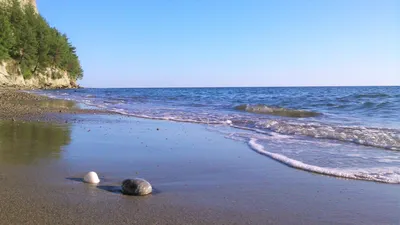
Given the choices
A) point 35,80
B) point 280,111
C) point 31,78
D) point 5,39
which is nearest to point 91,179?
point 280,111

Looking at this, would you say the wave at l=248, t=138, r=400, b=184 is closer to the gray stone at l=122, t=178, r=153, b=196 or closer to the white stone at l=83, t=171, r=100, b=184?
the gray stone at l=122, t=178, r=153, b=196

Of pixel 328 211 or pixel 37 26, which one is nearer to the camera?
pixel 328 211

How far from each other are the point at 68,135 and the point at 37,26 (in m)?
57.3

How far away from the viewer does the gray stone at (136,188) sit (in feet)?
13.2

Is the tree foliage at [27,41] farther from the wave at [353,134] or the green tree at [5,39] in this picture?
the wave at [353,134]

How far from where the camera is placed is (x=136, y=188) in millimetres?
4031

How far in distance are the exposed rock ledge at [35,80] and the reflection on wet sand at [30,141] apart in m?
36.5

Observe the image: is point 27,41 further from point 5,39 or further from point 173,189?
point 173,189

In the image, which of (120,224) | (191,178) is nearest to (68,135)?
(191,178)

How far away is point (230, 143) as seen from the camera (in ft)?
27.3

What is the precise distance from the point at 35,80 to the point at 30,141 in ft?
188

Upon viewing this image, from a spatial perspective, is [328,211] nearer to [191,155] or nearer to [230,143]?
[191,155]

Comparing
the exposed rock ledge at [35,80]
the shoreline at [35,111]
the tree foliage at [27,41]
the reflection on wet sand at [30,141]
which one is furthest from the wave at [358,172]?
the tree foliage at [27,41]

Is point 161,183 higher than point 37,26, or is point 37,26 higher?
point 37,26
